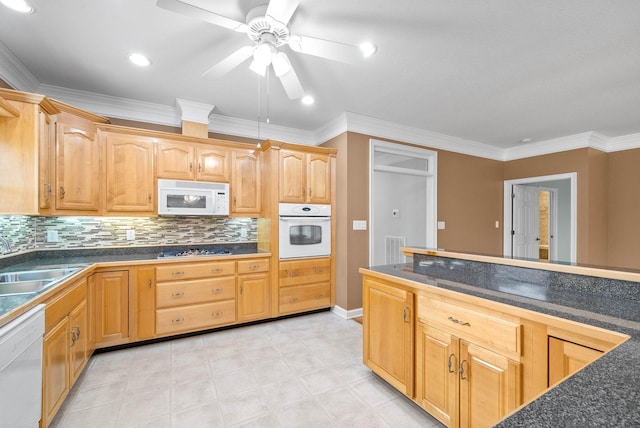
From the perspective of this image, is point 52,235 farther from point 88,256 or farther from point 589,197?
point 589,197

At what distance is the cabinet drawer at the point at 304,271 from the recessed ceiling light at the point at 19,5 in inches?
113

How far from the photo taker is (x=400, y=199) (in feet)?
17.7

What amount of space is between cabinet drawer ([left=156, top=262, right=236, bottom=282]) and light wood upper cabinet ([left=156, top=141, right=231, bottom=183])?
3.22 feet

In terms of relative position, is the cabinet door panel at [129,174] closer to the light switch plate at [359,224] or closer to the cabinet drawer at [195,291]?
the cabinet drawer at [195,291]

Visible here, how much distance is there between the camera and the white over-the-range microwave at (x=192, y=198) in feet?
10.1

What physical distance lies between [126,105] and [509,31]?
145 inches

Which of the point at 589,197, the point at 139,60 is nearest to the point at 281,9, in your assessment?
the point at 139,60

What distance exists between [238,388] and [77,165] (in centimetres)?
249

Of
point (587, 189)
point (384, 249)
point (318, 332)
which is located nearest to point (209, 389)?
point (318, 332)

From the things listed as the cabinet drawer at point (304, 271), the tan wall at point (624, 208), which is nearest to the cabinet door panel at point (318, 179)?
the cabinet drawer at point (304, 271)

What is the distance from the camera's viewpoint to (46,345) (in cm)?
162

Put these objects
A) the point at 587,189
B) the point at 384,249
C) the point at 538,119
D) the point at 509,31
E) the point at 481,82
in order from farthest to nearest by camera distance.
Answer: the point at 384,249
the point at 587,189
the point at 538,119
the point at 481,82
the point at 509,31

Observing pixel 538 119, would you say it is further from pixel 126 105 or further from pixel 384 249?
pixel 126 105

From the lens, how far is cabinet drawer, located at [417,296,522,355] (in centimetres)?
134
